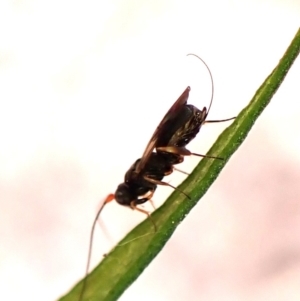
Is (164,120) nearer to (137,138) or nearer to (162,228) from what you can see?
(162,228)

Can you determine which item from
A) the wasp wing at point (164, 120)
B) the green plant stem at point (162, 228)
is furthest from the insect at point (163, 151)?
the green plant stem at point (162, 228)

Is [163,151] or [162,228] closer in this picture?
[162,228]

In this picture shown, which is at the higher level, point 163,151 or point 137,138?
point 137,138

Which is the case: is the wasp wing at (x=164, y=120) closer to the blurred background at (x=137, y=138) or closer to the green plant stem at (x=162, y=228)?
the green plant stem at (x=162, y=228)

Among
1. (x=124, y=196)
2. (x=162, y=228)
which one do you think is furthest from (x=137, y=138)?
(x=162, y=228)

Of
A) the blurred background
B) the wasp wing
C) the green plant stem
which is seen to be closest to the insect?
the wasp wing

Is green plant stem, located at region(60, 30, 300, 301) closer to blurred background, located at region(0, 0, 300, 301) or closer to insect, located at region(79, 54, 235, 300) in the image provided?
insect, located at region(79, 54, 235, 300)

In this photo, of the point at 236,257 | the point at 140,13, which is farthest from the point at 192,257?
the point at 140,13
